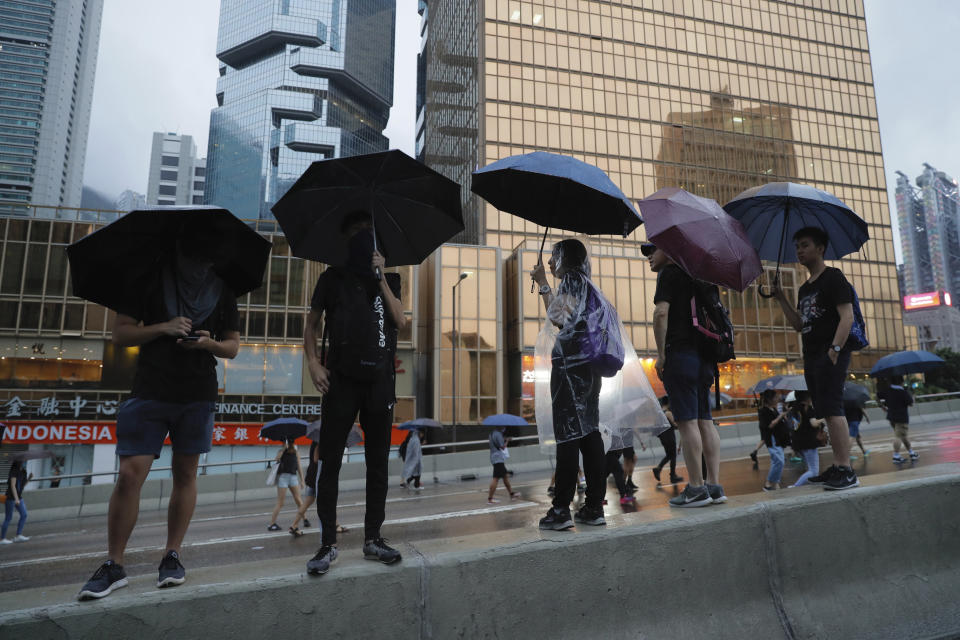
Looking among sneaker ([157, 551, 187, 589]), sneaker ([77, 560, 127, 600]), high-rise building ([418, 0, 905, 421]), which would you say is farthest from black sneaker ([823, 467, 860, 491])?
high-rise building ([418, 0, 905, 421])

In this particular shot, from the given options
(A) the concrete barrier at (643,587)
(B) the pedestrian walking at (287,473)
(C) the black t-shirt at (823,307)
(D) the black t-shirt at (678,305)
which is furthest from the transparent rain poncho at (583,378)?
(B) the pedestrian walking at (287,473)

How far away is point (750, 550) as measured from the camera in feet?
9.94

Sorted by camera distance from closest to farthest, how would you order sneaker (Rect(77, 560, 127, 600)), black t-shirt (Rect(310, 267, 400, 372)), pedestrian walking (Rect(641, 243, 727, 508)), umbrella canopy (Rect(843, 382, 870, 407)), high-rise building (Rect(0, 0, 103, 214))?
sneaker (Rect(77, 560, 127, 600)) → black t-shirt (Rect(310, 267, 400, 372)) → pedestrian walking (Rect(641, 243, 727, 508)) → umbrella canopy (Rect(843, 382, 870, 407)) → high-rise building (Rect(0, 0, 103, 214))

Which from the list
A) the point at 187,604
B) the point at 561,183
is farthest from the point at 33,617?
the point at 561,183

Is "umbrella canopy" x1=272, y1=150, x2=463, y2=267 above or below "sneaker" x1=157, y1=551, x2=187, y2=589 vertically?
above

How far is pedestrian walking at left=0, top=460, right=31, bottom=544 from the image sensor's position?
11.4 m

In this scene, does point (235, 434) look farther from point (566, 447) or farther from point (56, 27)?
point (56, 27)

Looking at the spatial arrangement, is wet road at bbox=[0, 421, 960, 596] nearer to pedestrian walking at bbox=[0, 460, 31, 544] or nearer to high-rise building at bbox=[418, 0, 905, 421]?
pedestrian walking at bbox=[0, 460, 31, 544]

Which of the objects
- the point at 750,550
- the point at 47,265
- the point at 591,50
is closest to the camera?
the point at 750,550

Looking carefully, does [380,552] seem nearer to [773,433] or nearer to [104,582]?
[104,582]

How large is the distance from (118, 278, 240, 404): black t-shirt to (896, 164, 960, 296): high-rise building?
233573 millimetres

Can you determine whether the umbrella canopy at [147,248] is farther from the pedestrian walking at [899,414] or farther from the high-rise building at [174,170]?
the high-rise building at [174,170]

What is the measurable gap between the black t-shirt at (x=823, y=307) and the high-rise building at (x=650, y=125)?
3429cm

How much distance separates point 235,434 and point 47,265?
15.6 meters
